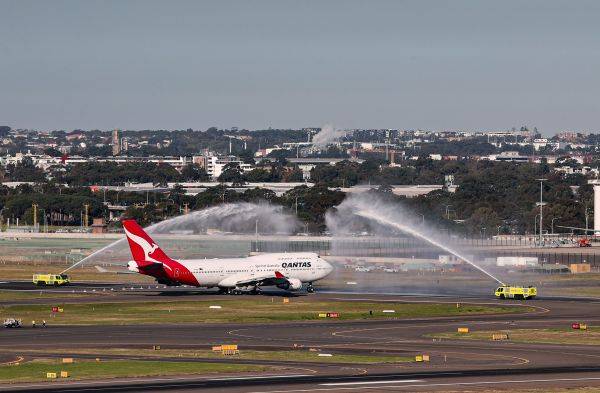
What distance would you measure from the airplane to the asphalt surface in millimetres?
30053

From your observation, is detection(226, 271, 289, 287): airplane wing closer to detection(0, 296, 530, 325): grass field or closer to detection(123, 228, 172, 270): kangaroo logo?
detection(123, 228, 172, 270): kangaroo logo

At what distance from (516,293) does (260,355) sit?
201 ft

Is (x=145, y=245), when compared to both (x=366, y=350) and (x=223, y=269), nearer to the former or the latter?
(x=223, y=269)

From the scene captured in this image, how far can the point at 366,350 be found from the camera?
101 metres

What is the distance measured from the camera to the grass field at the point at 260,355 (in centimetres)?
9469

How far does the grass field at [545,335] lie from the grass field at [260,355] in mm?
15514

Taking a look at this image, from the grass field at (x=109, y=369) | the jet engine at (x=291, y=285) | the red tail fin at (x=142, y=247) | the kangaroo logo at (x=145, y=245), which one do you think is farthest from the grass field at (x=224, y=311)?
the grass field at (x=109, y=369)

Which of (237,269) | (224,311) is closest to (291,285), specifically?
(237,269)

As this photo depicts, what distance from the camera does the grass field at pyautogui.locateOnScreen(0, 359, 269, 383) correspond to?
280 ft

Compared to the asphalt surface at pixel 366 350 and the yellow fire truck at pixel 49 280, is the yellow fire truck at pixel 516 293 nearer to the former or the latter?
the asphalt surface at pixel 366 350

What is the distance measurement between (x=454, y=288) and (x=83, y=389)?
316 ft

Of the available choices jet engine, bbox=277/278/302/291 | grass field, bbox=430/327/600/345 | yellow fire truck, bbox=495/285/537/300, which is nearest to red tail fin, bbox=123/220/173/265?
jet engine, bbox=277/278/302/291

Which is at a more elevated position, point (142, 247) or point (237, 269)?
point (142, 247)

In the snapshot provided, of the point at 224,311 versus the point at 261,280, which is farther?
the point at 261,280
